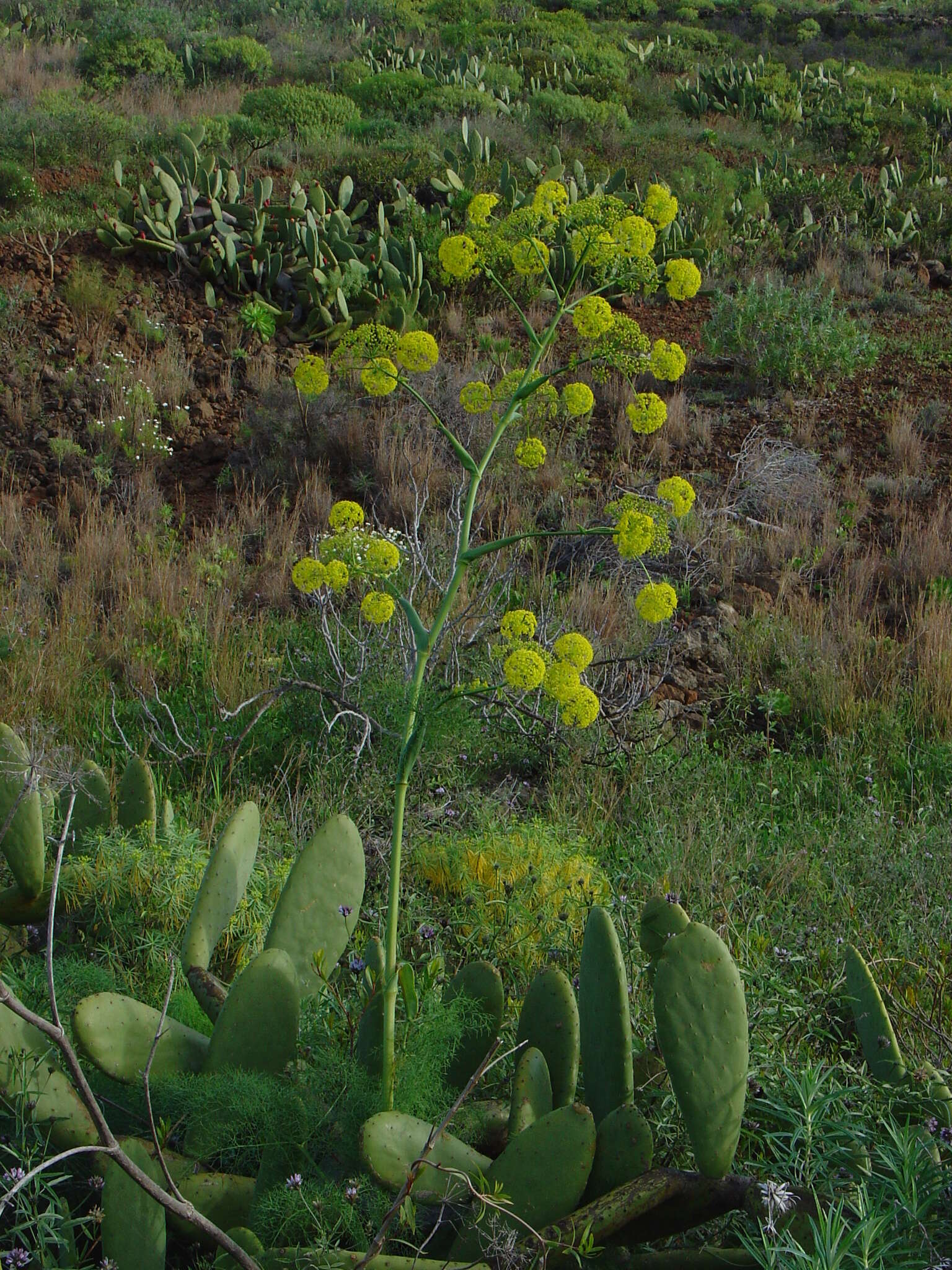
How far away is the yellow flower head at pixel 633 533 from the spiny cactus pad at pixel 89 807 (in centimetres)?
168

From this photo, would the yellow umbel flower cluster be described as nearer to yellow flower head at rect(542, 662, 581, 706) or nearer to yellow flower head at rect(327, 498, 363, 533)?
yellow flower head at rect(542, 662, 581, 706)

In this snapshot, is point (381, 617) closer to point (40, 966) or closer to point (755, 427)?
point (40, 966)

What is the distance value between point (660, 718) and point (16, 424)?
5101 mm

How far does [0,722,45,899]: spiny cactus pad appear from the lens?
2.47 meters

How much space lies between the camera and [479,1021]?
6.72ft

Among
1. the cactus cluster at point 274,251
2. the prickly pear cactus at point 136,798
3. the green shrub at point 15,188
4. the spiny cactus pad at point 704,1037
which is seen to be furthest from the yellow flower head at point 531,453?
the green shrub at point 15,188

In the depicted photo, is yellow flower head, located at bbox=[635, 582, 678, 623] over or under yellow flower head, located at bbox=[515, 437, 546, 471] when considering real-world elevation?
under

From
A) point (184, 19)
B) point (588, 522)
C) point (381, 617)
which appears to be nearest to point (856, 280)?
point (588, 522)

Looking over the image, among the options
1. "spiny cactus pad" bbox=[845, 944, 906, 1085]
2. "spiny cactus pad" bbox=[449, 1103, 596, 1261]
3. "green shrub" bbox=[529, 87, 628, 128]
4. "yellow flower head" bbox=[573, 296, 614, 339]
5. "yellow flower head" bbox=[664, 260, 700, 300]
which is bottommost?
"spiny cactus pad" bbox=[845, 944, 906, 1085]

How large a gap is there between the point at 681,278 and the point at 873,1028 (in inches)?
62.5

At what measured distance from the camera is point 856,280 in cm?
1040

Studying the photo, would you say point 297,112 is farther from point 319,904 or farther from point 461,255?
point 319,904

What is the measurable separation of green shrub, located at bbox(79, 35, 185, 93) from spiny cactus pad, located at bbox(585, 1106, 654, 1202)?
1629 centimetres

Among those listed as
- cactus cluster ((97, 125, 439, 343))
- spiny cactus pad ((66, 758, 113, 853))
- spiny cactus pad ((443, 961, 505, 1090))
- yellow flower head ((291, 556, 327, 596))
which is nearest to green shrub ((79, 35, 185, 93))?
cactus cluster ((97, 125, 439, 343))
